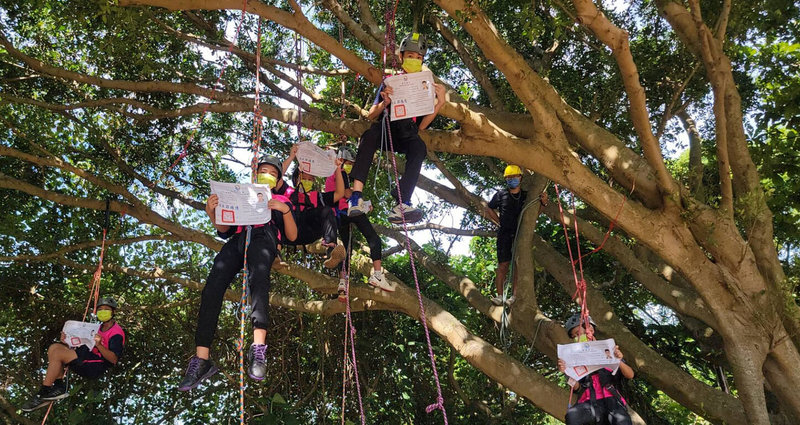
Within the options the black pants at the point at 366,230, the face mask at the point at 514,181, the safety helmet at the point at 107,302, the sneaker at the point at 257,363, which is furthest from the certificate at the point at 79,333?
the face mask at the point at 514,181

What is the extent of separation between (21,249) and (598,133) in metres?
6.76

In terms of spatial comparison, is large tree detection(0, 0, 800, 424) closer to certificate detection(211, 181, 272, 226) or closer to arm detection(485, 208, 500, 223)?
arm detection(485, 208, 500, 223)

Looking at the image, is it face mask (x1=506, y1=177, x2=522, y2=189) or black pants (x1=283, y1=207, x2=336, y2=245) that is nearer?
black pants (x1=283, y1=207, x2=336, y2=245)

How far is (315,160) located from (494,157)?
7.80ft

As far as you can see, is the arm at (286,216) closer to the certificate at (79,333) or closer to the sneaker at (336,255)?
the sneaker at (336,255)

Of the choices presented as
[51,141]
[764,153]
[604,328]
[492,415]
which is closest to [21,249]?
[51,141]

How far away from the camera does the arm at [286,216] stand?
4.14m

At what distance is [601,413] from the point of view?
4.57m

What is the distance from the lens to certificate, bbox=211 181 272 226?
3982 mm

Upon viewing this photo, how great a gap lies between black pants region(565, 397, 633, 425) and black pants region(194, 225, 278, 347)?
2.30 m

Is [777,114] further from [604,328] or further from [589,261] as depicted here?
[589,261]

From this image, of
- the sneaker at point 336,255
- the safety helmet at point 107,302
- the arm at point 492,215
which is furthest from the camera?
the arm at point 492,215

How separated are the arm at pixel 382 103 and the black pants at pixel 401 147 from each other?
9cm

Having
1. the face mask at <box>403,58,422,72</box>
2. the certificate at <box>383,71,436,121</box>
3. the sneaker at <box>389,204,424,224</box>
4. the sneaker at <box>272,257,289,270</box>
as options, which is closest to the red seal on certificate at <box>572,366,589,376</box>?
the sneaker at <box>389,204,424,224</box>
